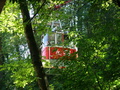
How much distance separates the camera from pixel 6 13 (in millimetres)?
6137

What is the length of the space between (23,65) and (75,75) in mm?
2294

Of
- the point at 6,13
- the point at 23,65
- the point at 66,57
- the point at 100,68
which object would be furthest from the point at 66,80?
the point at 6,13

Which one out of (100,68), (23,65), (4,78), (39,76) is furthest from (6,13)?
(4,78)

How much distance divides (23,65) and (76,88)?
2.36 m

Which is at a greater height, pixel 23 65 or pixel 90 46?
pixel 90 46

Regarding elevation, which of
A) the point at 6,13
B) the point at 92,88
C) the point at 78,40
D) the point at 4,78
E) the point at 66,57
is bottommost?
the point at 4,78

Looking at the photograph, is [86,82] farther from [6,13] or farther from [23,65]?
[6,13]

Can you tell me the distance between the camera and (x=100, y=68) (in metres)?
4.66

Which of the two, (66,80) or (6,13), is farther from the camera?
(6,13)

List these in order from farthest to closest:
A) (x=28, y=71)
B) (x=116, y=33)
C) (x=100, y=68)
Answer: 1. (x=28, y=71)
2. (x=100, y=68)
3. (x=116, y=33)

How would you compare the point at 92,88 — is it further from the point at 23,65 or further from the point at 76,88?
the point at 23,65

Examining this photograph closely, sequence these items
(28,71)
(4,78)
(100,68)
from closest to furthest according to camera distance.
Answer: (100,68)
(28,71)
(4,78)

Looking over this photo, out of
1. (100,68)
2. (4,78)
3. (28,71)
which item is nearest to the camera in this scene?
(100,68)

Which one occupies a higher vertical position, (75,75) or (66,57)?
(66,57)
